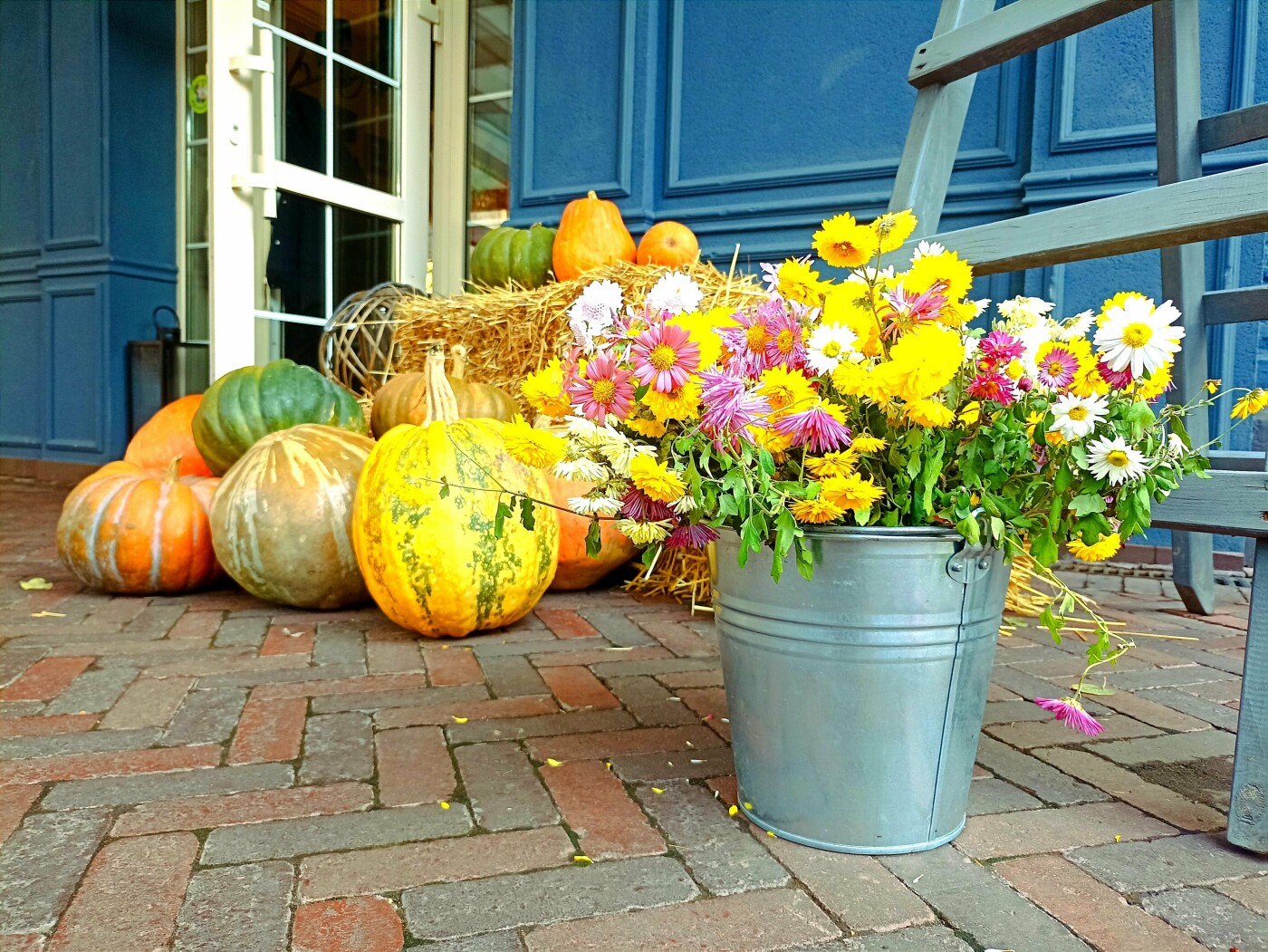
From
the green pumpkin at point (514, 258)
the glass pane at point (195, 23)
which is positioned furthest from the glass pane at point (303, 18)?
the glass pane at point (195, 23)

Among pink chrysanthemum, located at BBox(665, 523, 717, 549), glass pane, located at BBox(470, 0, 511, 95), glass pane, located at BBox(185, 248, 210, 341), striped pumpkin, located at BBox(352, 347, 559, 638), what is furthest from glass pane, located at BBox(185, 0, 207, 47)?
pink chrysanthemum, located at BBox(665, 523, 717, 549)

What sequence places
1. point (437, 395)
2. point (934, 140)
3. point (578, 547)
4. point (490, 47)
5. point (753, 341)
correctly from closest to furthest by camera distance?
point (753, 341)
point (934, 140)
point (437, 395)
point (578, 547)
point (490, 47)

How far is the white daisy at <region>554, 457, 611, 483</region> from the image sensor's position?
1.08 meters

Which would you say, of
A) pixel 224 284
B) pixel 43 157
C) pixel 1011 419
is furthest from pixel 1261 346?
pixel 43 157

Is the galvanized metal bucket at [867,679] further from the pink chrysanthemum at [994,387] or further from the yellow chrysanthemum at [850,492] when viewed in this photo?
the pink chrysanthemum at [994,387]

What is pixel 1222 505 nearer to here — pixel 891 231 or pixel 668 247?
pixel 891 231

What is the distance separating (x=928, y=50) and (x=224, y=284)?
120 inches

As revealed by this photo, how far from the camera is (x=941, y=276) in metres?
1.11

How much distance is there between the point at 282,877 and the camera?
113cm

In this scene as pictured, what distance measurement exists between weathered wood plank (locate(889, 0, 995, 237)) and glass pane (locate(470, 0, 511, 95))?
153 inches

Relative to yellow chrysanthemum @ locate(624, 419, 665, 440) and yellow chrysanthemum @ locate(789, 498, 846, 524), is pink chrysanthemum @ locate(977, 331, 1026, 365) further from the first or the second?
yellow chrysanthemum @ locate(624, 419, 665, 440)

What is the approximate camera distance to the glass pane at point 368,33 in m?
4.45

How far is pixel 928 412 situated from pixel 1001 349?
0.60 ft

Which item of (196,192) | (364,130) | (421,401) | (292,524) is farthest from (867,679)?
(196,192)
